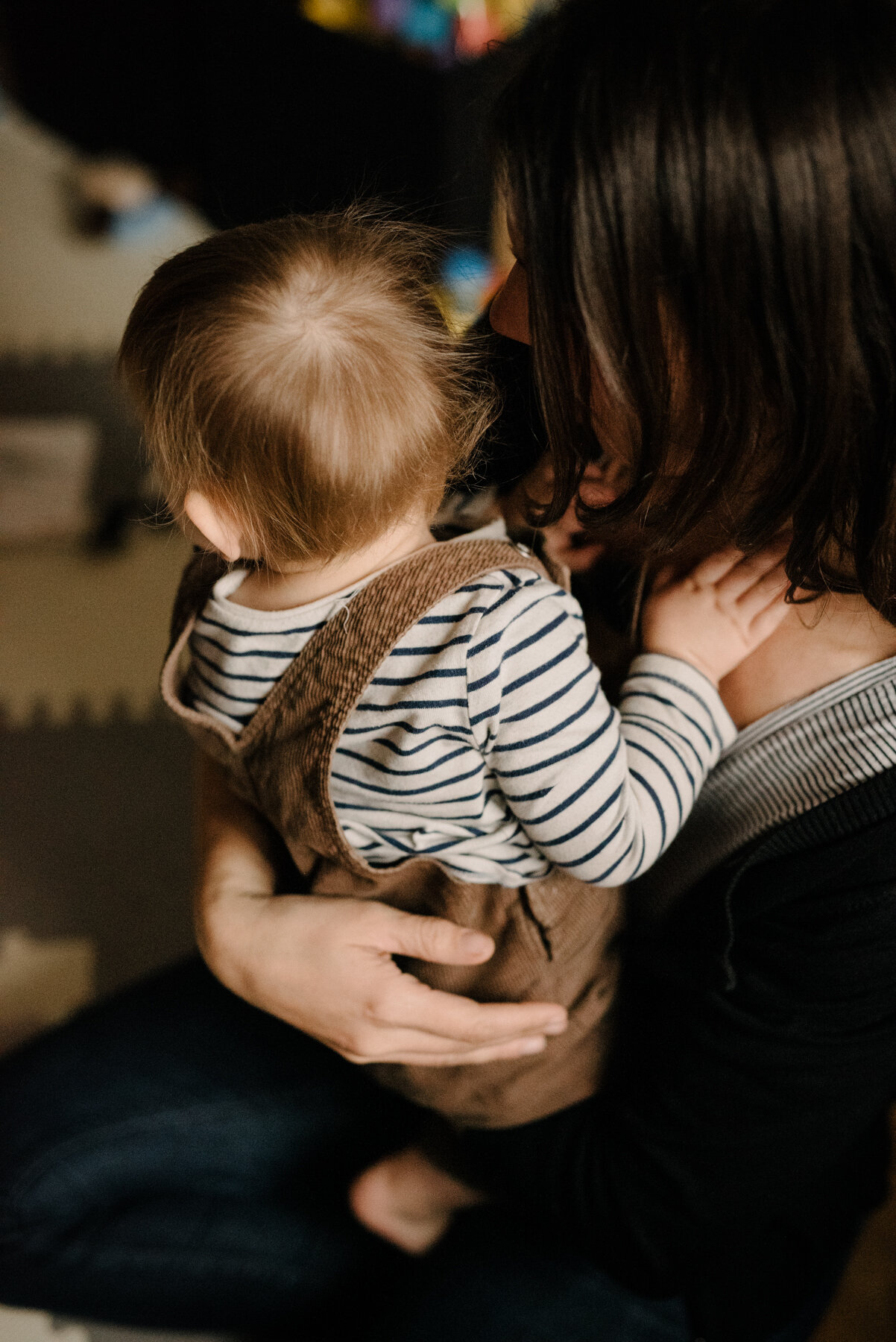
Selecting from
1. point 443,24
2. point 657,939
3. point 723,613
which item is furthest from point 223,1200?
point 443,24

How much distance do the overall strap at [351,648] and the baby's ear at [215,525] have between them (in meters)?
0.08

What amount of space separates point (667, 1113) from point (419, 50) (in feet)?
6.96

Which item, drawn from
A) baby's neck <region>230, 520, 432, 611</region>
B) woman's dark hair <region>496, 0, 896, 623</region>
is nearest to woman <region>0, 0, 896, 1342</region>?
woman's dark hair <region>496, 0, 896, 623</region>

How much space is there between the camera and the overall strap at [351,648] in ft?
2.04

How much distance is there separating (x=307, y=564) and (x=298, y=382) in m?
0.13

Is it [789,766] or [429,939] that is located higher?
[789,766]

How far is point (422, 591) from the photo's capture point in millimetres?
623

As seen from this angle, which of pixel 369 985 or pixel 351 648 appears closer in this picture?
pixel 351 648

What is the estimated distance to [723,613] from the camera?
711 mm

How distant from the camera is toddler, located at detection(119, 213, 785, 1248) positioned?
Answer: 603 millimetres

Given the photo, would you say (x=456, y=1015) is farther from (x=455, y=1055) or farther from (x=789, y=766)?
(x=789, y=766)

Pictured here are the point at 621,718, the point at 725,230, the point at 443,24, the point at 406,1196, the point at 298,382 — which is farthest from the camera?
the point at 443,24

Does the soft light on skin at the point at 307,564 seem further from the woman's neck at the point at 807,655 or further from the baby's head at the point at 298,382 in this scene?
the woman's neck at the point at 807,655

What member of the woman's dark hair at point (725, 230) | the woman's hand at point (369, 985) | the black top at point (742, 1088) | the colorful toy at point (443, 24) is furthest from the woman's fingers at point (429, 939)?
the colorful toy at point (443, 24)
